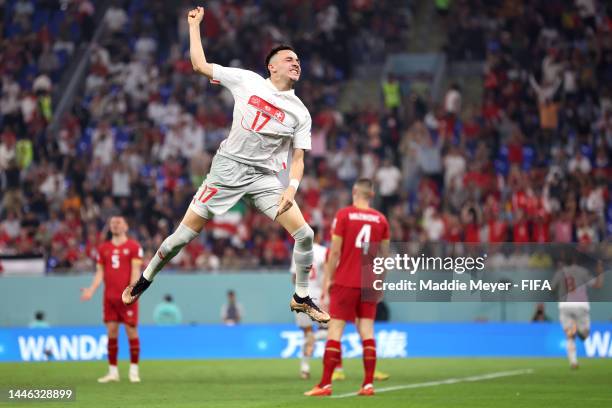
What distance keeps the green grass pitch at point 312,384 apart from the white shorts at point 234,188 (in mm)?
2978

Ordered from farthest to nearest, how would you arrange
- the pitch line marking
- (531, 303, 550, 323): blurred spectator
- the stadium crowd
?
the stadium crowd → (531, 303, 550, 323): blurred spectator → the pitch line marking

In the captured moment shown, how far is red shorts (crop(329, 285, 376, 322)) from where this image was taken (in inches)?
583

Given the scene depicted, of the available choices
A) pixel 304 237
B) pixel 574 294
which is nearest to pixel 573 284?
pixel 574 294

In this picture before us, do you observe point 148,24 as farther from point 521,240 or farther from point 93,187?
point 521,240

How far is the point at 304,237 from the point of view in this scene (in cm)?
1132

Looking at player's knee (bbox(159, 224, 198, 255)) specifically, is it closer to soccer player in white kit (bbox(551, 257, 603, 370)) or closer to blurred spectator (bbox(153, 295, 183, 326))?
soccer player in white kit (bbox(551, 257, 603, 370))

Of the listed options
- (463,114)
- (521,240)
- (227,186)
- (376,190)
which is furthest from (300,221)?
(463,114)

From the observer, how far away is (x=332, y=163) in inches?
1114

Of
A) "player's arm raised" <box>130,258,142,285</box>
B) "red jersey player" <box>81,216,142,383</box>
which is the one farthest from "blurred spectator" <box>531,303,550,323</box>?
"player's arm raised" <box>130,258,142,285</box>

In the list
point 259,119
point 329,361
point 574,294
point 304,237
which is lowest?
point 329,361

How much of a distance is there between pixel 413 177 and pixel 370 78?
5066 millimetres

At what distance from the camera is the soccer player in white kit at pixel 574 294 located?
16.2 meters

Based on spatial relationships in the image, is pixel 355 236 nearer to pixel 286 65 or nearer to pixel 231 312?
pixel 286 65

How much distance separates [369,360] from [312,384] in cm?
230
